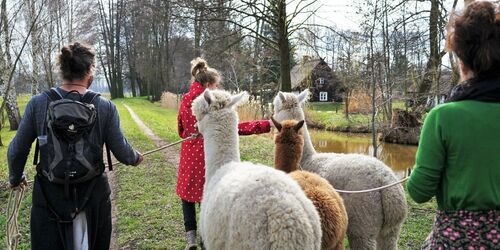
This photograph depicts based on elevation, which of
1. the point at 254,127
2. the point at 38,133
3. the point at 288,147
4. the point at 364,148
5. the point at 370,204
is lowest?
the point at 364,148

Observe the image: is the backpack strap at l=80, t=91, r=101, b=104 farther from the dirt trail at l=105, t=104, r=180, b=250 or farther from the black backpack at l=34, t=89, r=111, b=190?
the dirt trail at l=105, t=104, r=180, b=250

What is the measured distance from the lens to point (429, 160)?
1604 mm

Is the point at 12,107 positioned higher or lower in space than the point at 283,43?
lower

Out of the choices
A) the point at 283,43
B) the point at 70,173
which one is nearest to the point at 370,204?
the point at 70,173

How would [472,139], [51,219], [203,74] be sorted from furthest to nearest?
1. [203,74]
2. [51,219]
3. [472,139]

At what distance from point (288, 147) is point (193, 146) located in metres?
1.07

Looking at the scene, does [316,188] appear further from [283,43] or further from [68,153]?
[283,43]

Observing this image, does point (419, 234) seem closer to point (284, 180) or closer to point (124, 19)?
point (284, 180)

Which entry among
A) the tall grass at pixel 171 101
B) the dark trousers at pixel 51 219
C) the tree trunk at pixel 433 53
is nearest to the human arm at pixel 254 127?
the dark trousers at pixel 51 219

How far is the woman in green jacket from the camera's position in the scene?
60.1 inches

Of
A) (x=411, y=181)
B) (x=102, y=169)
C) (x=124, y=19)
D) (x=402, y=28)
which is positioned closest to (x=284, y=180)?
(x=411, y=181)

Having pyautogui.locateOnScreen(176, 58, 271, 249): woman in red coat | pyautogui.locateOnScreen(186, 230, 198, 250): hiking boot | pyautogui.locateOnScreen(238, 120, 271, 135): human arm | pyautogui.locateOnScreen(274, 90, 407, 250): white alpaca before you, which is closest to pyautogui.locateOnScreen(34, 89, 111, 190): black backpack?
pyautogui.locateOnScreen(176, 58, 271, 249): woman in red coat

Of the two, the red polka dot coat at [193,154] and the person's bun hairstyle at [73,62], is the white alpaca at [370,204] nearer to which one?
the red polka dot coat at [193,154]

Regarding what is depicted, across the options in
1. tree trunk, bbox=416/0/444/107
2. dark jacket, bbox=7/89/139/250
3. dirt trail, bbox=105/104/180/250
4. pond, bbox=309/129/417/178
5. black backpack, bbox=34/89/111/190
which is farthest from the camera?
pond, bbox=309/129/417/178
